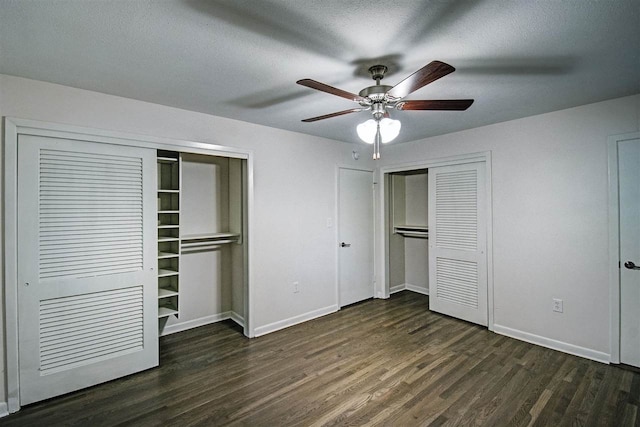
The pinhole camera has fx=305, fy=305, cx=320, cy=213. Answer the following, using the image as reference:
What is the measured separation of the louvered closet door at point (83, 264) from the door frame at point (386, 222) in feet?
10.4

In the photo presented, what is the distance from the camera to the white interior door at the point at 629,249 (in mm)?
2656

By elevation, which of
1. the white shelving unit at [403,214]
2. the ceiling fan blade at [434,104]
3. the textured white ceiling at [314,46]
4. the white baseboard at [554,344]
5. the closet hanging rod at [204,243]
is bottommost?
the white baseboard at [554,344]

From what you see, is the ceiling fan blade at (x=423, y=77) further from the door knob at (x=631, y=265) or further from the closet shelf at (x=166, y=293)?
the closet shelf at (x=166, y=293)

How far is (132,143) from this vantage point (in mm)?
2645

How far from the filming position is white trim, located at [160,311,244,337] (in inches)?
139

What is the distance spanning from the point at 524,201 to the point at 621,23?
2.02 m

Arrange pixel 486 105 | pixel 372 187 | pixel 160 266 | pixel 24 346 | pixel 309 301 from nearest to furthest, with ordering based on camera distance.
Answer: pixel 24 346 < pixel 486 105 < pixel 160 266 < pixel 309 301 < pixel 372 187

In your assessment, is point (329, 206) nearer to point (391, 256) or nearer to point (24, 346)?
point (391, 256)

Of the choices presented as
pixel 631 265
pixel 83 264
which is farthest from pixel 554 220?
pixel 83 264

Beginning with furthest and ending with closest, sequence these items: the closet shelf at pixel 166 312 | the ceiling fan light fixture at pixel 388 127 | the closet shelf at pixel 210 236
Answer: the closet shelf at pixel 210 236
the closet shelf at pixel 166 312
the ceiling fan light fixture at pixel 388 127

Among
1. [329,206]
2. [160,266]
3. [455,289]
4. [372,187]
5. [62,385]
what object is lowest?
[62,385]

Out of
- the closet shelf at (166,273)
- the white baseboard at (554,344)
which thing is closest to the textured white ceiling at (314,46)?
the closet shelf at (166,273)

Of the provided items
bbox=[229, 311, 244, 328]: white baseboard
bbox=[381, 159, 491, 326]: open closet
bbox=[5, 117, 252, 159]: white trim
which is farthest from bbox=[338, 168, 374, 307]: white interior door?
bbox=[5, 117, 252, 159]: white trim

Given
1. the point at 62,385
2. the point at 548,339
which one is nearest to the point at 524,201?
the point at 548,339
